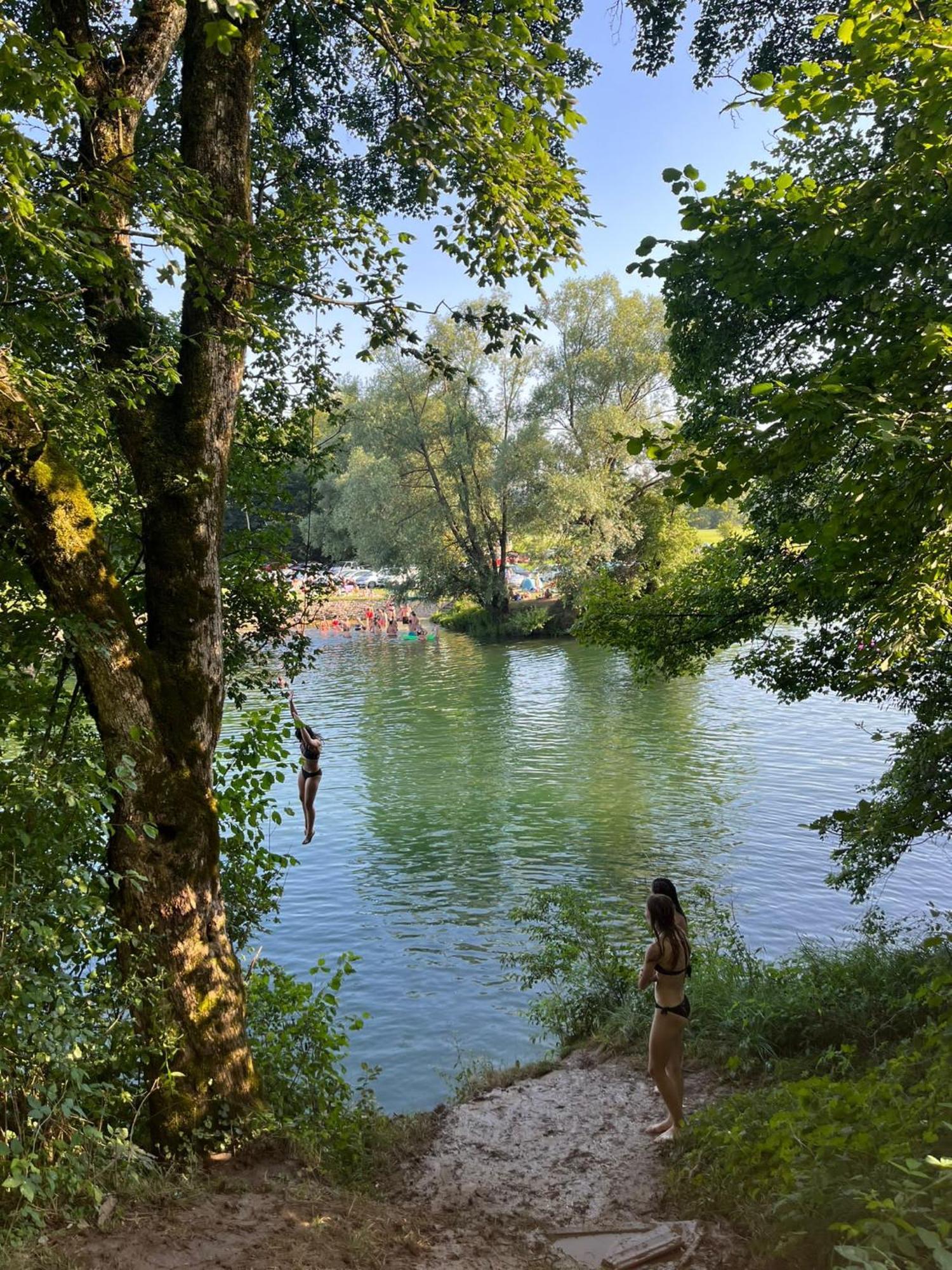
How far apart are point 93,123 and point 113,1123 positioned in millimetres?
5725

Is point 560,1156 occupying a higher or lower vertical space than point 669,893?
lower

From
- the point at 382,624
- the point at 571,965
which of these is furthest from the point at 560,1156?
the point at 382,624

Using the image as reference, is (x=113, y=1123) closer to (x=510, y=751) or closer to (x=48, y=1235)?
(x=48, y=1235)

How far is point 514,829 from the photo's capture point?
15.6 metres

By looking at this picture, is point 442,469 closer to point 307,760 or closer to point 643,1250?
point 307,760

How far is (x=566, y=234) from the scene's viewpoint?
5703 mm

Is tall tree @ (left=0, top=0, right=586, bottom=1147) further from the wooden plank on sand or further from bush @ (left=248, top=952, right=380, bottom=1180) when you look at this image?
the wooden plank on sand

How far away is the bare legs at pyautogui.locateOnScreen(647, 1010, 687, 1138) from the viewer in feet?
20.5

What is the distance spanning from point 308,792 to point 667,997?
5386 mm

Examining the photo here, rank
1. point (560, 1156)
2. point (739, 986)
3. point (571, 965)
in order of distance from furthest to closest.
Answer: point (571, 965)
point (739, 986)
point (560, 1156)

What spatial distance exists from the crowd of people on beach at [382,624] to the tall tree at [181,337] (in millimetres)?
39091

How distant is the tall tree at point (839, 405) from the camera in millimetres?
4129

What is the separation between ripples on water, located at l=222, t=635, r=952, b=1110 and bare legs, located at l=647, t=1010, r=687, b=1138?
240 centimetres

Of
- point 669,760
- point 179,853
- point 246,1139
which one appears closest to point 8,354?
point 179,853
